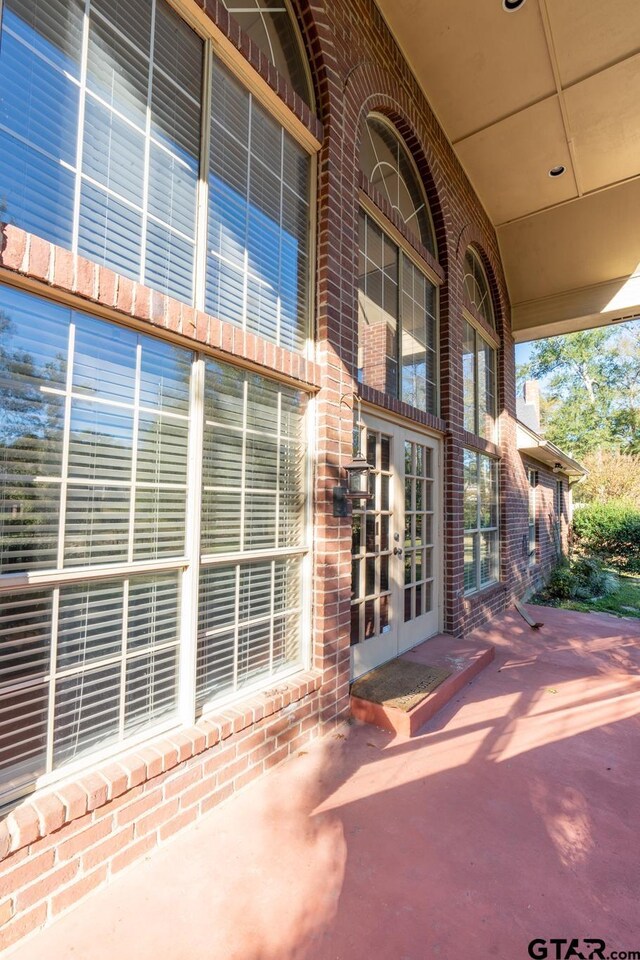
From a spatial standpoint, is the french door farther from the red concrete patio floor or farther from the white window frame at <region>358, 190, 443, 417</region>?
the red concrete patio floor

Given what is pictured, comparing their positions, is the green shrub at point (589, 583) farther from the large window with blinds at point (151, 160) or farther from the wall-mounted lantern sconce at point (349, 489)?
the large window with blinds at point (151, 160)

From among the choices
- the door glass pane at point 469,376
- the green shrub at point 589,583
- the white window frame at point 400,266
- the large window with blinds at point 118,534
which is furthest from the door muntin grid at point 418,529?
the green shrub at point 589,583

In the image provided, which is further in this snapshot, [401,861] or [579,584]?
[579,584]

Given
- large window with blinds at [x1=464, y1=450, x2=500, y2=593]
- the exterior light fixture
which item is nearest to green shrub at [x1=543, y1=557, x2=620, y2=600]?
large window with blinds at [x1=464, y1=450, x2=500, y2=593]

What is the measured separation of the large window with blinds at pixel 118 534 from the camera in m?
1.70

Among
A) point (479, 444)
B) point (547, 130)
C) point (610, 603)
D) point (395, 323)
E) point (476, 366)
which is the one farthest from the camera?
point (610, 603)

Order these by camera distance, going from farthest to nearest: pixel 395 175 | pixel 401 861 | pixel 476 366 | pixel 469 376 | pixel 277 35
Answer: pixel 476 366 < pixel 469 376 < pixel 395 175 < pixel 277 35 < pixel 401 861

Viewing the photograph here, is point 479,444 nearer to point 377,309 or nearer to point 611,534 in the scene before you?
point 377,309

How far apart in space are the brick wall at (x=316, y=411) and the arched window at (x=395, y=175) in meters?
0.11

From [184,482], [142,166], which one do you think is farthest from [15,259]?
[184,482]

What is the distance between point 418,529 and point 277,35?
403cm

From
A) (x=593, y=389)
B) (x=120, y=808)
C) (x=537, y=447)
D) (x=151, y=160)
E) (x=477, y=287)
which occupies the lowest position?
(x=120, y=808)

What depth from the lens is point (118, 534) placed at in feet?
6.54

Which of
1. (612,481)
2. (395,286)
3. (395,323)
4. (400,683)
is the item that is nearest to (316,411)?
(395,323)
